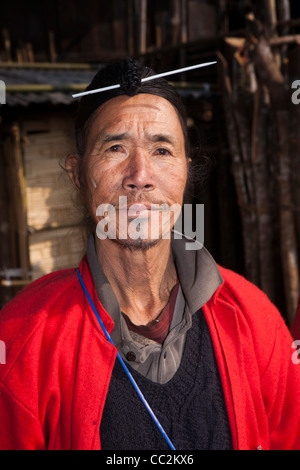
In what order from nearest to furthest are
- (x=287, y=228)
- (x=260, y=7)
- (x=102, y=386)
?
(x=102, y=386), (x=287, y=228), (x=260, y=7)

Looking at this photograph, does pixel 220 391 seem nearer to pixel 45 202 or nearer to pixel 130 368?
pixel 130 368

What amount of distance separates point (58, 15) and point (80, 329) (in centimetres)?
977

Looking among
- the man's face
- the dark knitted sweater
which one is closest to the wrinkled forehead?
the man's face

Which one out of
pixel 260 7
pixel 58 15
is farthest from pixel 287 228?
pixel 58 15

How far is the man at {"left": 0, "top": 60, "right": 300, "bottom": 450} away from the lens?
4.73ft

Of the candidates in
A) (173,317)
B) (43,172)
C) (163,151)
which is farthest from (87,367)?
(43,172)

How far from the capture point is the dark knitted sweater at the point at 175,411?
1.48 meters

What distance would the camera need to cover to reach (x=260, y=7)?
5.11m

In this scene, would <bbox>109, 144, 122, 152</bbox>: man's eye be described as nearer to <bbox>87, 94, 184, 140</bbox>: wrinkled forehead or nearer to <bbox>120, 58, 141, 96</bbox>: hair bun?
<bbox>87, 94, 184, 140</bbox>: wrinkled forehead

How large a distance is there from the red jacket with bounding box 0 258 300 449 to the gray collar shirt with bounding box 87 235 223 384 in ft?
0.15

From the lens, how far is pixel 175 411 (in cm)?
153

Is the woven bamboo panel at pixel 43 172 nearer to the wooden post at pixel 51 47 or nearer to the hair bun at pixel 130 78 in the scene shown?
the hair bun at pixel 130 78

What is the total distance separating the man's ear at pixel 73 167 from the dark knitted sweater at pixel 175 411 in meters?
0.73

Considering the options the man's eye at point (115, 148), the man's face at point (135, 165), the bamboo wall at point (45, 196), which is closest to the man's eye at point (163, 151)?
the man's face at point (135, 165)
